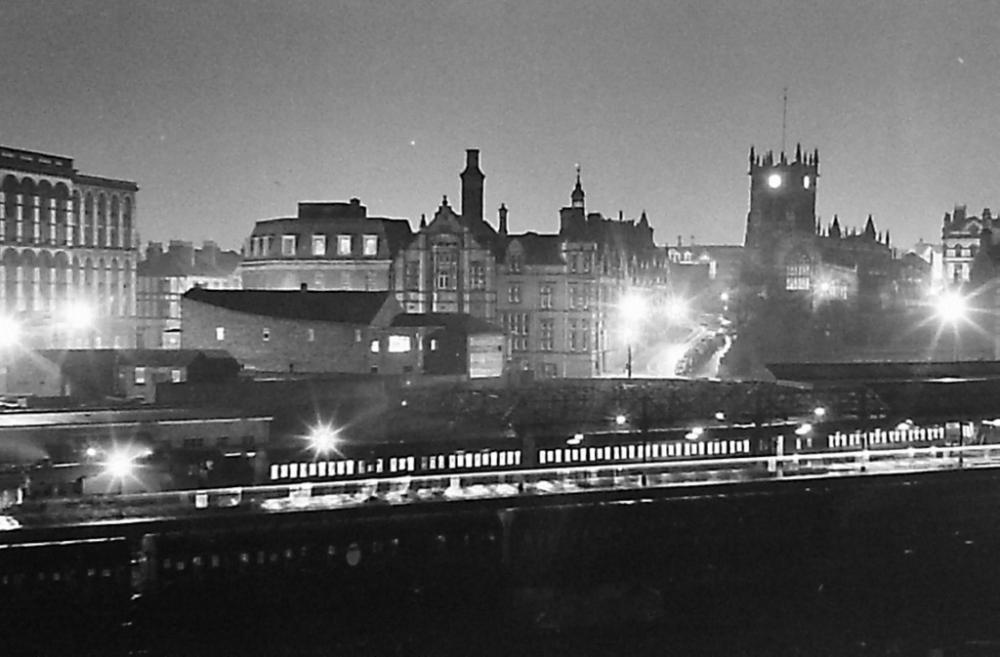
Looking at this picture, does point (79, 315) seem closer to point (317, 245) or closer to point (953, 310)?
point (317, 245)

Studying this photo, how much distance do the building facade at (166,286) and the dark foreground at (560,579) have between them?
1578 inches

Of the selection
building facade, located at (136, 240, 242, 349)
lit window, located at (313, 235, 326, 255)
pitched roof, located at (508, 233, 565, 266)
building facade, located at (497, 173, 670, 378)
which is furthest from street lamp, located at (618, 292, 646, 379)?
building facade, located at (136, 240, 242, 349)

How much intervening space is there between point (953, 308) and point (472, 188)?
27250 mm

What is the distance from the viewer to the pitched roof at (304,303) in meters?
48.5

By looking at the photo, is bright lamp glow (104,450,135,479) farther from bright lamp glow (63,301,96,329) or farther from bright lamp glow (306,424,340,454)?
bright lamp glow (63,301,96,329)

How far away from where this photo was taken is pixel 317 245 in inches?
2466

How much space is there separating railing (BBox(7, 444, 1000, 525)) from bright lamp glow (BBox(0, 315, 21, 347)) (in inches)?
1046

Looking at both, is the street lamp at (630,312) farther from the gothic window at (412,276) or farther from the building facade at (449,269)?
the gothic window at (412,276)

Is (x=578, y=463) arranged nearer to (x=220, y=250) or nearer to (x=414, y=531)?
(x=414, y=531)

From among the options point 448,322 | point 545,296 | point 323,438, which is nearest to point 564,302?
point 545,296

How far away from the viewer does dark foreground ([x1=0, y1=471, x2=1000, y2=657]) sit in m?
23.4

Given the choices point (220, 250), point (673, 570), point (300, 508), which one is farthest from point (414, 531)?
point (220, 250)

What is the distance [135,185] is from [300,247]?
32.4 feet

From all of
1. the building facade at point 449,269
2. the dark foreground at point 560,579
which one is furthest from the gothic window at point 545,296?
the dark foreground at point 560,579
